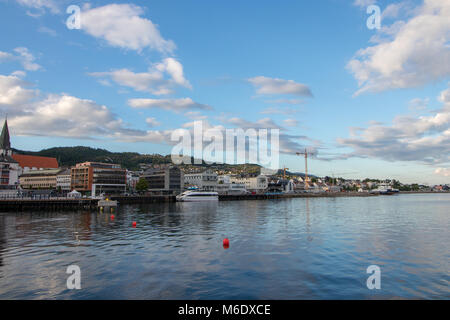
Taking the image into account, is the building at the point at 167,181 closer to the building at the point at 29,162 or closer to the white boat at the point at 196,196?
the white boat at the point at 196,196

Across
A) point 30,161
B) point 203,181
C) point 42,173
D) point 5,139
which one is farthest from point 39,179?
point 203,181

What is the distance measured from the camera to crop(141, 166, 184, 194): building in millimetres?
172375

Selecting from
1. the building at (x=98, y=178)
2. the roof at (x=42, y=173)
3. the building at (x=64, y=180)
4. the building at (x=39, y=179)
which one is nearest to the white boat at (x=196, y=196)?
the building at (x=98, y=178)

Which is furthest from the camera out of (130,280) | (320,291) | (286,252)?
(286,252)

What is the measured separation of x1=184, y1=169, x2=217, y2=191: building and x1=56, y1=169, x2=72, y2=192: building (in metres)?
66.7

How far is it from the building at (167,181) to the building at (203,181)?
13.0 metres

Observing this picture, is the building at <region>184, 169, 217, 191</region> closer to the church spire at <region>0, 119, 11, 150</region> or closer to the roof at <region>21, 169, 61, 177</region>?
the roof at <region>21, 169, 61, 177</region>

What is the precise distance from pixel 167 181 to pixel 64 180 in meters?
57.0

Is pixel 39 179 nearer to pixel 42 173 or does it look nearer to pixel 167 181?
pixel 42 173

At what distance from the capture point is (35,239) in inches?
1204
